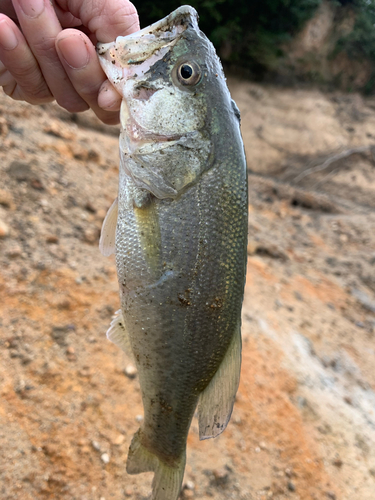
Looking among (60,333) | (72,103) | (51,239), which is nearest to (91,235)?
(51,239)

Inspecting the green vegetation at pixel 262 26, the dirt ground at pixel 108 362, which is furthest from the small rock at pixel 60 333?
the green vegetation at pixel 262 26

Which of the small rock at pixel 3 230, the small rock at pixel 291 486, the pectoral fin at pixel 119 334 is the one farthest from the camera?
the small rock at pixel 3 230

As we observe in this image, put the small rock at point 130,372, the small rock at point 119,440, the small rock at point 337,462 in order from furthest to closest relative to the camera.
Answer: the small rock at point 337,462
the small rock at point 130,372
the small rock at point 119,440

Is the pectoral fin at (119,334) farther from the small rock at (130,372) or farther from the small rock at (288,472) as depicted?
the small rock at (288,472)

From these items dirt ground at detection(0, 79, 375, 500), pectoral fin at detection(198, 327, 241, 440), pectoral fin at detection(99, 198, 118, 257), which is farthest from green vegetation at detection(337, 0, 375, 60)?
pectoral fin at detection(198, 327, 241, 440)

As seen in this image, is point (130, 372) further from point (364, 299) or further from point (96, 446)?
point (364, 299)

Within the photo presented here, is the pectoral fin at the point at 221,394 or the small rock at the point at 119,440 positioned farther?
the small rock at the point at 119,440

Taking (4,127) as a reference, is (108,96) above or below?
above

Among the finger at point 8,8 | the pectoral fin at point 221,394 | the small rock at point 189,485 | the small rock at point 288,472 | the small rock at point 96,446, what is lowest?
the small rock at point 288,472
